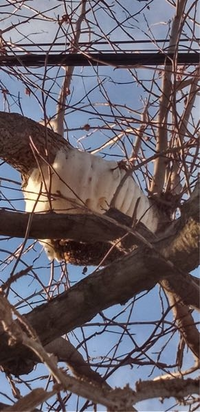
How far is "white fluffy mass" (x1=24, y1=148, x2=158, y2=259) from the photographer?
7.77 feet

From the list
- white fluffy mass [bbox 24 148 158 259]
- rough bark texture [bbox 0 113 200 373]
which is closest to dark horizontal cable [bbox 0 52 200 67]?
white fluffy mass [bbox 24 148 158 259]

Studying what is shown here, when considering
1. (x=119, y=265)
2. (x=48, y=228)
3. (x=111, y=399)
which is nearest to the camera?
(x=111, y=399)

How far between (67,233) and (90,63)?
2.23 feet

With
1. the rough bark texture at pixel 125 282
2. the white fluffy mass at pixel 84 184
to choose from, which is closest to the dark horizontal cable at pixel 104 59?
the white fluffy mass at pixel 84 184

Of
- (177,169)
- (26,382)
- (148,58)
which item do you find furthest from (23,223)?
(177,169)

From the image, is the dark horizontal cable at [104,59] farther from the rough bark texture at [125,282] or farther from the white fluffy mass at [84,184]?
the rough bark texture at [125,282]

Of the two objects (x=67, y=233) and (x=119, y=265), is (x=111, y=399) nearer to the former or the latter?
(x=119, y=265)

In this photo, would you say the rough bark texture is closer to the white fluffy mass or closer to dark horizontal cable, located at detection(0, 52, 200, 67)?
the white fluffy mass

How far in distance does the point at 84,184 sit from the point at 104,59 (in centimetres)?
47

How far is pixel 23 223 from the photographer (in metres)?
2.20

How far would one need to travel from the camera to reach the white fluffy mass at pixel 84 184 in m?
2.37

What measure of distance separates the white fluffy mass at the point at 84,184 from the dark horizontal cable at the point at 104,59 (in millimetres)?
338

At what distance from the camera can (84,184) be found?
2387 mm

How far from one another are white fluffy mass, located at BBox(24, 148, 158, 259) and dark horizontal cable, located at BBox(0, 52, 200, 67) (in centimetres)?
34
